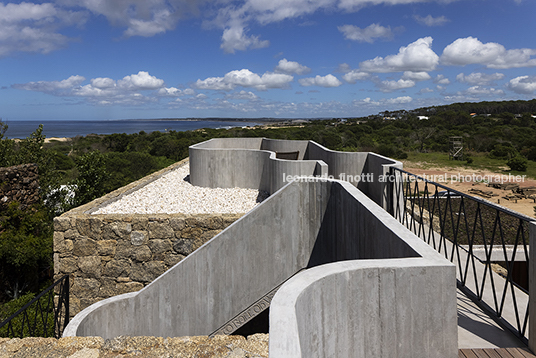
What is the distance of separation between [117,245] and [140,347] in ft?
12.3

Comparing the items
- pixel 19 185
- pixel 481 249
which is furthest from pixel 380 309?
pixel 19 185

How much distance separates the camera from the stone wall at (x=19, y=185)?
422 inches

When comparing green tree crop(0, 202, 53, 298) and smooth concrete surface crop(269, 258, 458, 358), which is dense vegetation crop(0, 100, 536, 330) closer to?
green tree crop(0, 202, 53, 298)

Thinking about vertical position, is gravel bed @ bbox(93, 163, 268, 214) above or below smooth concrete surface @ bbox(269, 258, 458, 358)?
below

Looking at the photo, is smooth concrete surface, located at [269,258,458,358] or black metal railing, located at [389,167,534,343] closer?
smooth concrete surface, located at [269,258,458,358]

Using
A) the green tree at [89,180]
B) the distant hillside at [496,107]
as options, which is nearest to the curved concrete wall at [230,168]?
the green tree at [89,180]

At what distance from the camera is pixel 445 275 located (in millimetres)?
2264

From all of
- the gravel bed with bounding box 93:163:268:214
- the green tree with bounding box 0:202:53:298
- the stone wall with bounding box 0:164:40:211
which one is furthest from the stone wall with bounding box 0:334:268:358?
the stone wall with bounding box 0:164:40:211

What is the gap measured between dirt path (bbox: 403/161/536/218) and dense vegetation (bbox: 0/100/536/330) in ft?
9.83

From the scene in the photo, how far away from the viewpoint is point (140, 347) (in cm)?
304

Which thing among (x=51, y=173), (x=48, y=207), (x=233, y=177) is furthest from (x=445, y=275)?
(x=51, y=173)

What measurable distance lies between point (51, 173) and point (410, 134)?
113 feet

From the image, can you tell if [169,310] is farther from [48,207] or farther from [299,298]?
[48,207]

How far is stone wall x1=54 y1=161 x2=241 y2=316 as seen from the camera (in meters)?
6.32
